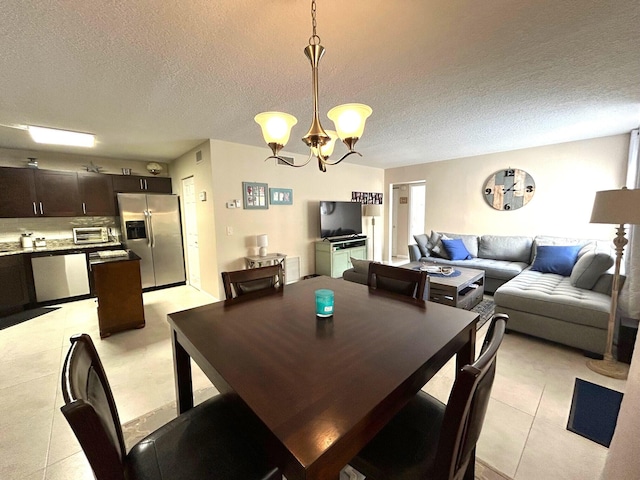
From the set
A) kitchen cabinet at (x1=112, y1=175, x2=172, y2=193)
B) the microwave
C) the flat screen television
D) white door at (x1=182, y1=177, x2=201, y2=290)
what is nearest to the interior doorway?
the flat screen television

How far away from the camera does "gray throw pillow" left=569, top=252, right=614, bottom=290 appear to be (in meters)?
2.74

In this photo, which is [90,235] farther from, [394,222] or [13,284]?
[394,222]

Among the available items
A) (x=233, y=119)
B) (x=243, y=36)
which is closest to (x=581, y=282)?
(x=243, y=36)

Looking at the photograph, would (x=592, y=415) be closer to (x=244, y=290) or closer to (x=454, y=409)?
(x=454, y=409)

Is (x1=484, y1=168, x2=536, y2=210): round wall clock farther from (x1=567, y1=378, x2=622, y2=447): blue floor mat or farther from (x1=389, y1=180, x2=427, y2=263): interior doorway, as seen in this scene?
(x1=567, y1=378, x2=622, y2=447): blue floor mat

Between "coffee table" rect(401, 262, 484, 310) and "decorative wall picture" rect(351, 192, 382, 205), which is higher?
"decorative wall picture" rect(351, 192, 382, 205)

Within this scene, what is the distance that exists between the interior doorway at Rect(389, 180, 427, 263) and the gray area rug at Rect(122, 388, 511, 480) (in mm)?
5721

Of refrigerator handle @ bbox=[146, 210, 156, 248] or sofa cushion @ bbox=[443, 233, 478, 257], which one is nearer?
refrigerator handle @ bbox=[146, 210, 156, 248]

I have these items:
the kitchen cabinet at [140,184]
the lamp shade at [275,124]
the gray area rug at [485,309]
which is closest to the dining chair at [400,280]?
the lamp shade at [275,124]

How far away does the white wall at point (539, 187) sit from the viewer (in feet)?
12.8

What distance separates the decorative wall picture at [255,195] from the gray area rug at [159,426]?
2720 mm

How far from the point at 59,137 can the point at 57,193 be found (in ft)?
4.11

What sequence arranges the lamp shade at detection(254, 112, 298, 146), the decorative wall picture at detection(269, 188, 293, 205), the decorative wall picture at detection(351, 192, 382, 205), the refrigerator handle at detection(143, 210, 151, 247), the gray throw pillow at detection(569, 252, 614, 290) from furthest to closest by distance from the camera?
the decorative wall picture at detection(351, 192, 382, 205) → the refrigerator handle at detection(143, 210, 151, 247) → the decorative wall picture at detection(269, 188, 293, 205) → the gray throw pillow at detection(569, 252, 614, 290) → the lamp shade at detection(254, 112, 298, 146)

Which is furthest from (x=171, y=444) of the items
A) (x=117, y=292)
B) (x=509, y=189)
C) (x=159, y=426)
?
(x=509, y=189)
